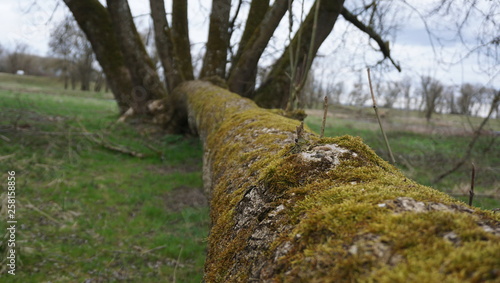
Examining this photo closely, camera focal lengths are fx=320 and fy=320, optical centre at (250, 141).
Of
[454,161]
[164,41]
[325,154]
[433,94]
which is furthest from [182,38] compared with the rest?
[433,94]

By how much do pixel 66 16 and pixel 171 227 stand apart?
8.74 meters

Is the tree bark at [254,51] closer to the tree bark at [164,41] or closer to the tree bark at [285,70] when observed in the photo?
the tree bark at [285,70]

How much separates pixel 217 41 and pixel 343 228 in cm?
1025

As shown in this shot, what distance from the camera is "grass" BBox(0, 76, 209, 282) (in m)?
3.96

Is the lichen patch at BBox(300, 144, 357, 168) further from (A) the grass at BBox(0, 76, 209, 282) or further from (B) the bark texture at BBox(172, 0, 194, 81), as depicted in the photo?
(B) the bark texture at BBox(172, 0, 194, 81)

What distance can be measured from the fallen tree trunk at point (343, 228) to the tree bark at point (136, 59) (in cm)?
1019

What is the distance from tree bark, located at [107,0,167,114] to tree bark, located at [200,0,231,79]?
216cm

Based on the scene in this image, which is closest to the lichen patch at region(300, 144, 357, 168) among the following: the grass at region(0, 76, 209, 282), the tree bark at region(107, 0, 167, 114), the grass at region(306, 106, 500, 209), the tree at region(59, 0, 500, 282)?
the tree at region(59, 0, 500, 282)

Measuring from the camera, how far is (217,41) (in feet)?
34.3

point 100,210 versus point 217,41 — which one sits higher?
point 217,41

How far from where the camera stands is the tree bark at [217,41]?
1034 centimetres

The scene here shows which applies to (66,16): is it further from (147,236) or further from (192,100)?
(147,236)

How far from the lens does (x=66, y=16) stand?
10.3 metres

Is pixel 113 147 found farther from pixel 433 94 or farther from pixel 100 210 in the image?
pixel 433 94
